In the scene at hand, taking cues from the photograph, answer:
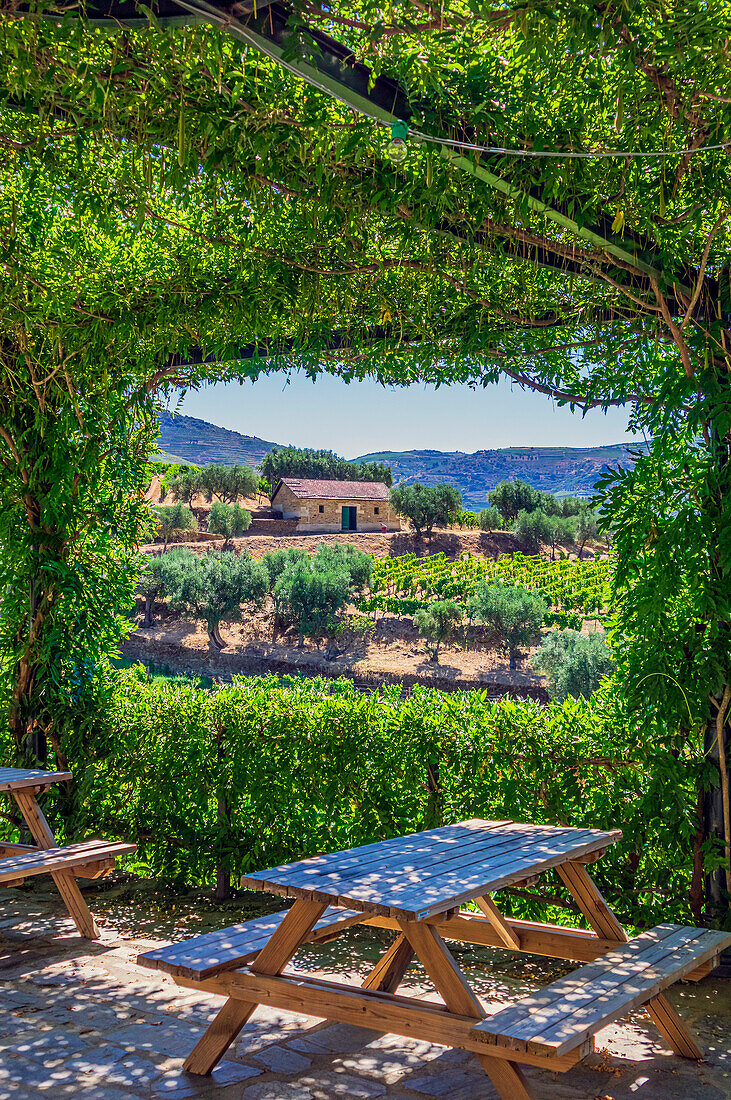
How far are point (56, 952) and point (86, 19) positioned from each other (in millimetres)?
3290

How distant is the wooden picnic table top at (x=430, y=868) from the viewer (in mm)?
2104

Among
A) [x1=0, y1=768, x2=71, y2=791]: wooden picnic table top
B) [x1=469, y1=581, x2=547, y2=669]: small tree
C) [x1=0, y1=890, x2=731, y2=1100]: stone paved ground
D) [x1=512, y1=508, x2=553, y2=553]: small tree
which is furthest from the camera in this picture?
[x1=512, y1=508, x2=553, y2=553]: small tree

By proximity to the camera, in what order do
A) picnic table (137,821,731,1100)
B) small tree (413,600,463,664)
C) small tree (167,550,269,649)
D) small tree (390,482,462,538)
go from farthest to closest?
small tree (390,482,462,538), small tree (167,550,269,649), small tree (413,600,463,664), picnic table (137,821,731,1100)

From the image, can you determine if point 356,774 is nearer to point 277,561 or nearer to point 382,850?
point 382,850

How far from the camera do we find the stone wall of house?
44.0 m

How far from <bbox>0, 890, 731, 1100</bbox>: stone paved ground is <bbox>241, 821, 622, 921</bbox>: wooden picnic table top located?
0.57 m

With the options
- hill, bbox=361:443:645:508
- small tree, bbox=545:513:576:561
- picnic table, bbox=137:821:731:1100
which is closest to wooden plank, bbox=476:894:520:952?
picnic table, bbox=137:821:731:1100

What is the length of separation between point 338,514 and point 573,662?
22.5 meters

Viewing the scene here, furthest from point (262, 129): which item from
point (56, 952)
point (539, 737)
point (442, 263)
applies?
point (56, 952)

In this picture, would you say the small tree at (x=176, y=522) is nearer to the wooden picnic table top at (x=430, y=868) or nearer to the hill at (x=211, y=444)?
the hill at (x=211, y=444)

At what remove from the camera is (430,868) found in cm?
246

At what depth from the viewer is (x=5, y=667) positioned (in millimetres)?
5098

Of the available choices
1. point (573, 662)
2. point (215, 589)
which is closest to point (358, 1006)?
point (573, 662)

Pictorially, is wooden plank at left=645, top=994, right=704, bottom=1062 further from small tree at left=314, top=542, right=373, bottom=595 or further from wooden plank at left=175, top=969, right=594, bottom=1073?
small tree at left=314, top=542, right=373, bottom=595
